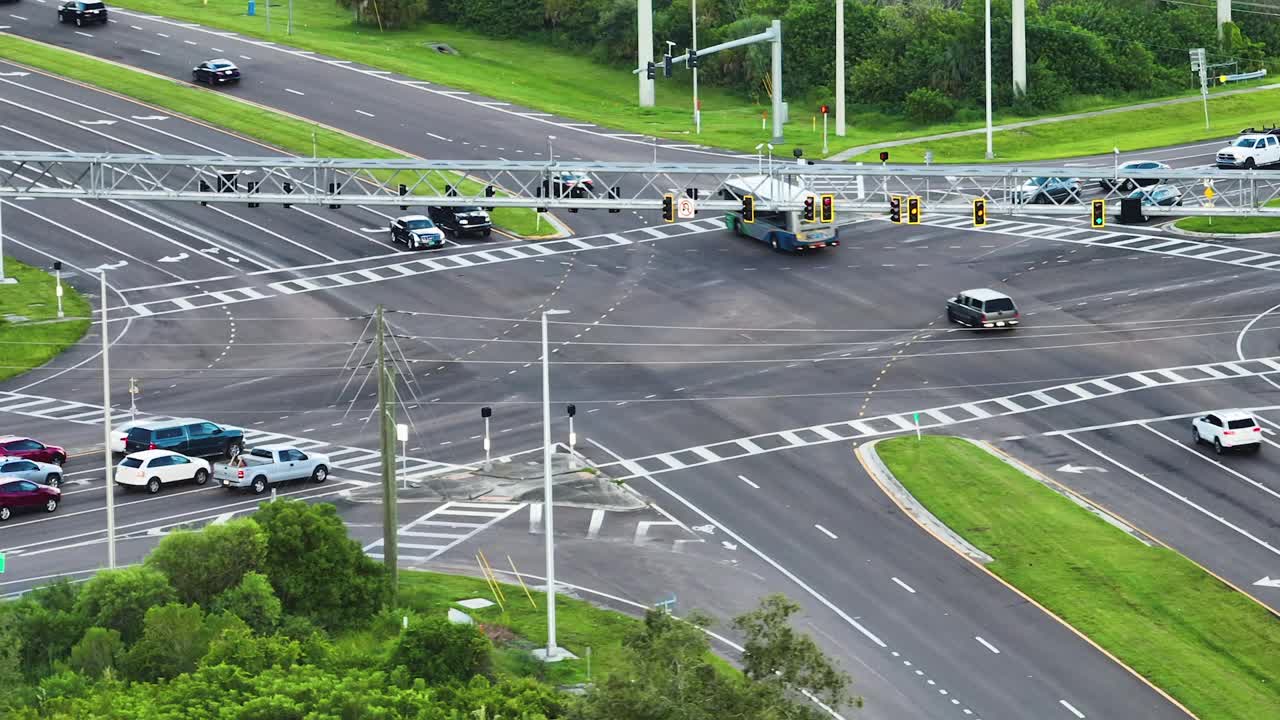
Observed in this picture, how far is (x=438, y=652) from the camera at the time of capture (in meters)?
54.8

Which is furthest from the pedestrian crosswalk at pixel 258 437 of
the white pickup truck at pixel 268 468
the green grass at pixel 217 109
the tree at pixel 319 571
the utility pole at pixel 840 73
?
the utility pole at pixel 840 73

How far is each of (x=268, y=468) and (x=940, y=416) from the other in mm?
24780

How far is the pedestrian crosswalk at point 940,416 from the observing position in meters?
76.4

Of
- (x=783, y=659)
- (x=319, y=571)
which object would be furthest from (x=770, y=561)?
(x=783, y=659)

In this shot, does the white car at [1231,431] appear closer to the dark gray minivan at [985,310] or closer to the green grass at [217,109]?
the dark gray minivan at [985,310]

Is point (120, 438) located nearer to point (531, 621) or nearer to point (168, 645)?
point (531, 621)

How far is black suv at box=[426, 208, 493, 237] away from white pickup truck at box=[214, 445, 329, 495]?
110 feet

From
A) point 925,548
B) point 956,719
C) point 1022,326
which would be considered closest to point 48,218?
point 1022,326

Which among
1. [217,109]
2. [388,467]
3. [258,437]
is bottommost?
[258,437]

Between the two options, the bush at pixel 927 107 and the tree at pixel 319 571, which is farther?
the bush at pixel 927 107

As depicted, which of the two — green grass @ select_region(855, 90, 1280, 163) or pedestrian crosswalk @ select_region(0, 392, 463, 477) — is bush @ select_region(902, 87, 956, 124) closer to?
green grass @ select_region(855, 90, 1280, 163)

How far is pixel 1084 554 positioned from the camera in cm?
6594

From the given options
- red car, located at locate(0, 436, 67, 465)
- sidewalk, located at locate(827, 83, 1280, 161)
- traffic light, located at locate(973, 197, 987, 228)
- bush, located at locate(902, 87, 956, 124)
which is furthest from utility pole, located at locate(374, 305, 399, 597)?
bush, located at locate(902, 87, 956, 124)

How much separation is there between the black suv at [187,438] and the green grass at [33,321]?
13.9 metres
